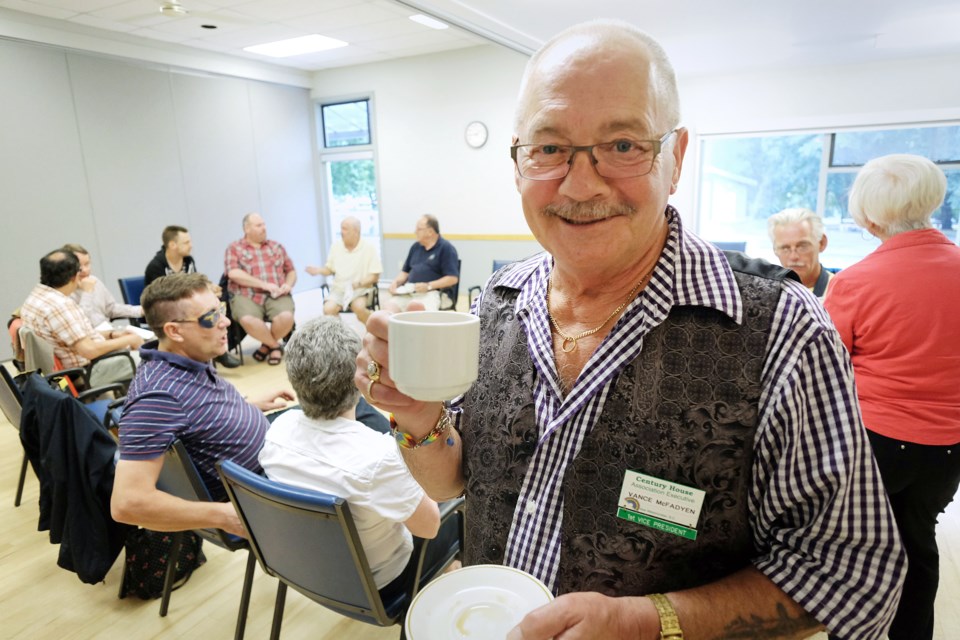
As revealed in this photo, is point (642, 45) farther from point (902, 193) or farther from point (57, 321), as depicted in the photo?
point (57, 321)

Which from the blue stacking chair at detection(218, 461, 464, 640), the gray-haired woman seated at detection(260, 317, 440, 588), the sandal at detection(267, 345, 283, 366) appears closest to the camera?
the blue stacking chair at detection(218, 461, 464, 640)

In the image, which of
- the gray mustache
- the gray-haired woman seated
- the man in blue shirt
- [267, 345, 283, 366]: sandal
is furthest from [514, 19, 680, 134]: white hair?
[267, 345, 283, 366]: sandal

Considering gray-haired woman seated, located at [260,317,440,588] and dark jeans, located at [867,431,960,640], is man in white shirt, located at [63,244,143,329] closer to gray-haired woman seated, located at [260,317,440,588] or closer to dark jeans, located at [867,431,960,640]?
gray-haired woman seated, located at [260,317,440,588]

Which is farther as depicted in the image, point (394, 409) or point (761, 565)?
point (394, 409)

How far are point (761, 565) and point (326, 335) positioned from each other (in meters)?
1.36

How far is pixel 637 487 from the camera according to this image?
807 millimetres

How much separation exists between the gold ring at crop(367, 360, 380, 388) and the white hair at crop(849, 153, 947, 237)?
187 cm

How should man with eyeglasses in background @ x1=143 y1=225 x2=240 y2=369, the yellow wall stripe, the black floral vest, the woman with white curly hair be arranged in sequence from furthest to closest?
the yellow wall stripe < man with eyeglasses in background @ x1=143 y1=225 x2=240 y2=369 < the woman with white curly hair < the black floral vest

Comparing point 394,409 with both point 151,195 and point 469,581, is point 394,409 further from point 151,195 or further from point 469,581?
point 151,195

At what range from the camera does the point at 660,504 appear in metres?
0.80

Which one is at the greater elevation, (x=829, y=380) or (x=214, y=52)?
(x=214, y=52)

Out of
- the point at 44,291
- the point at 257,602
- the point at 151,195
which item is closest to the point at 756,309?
the point at 257,602

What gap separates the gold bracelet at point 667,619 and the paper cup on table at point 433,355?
40 centimetres

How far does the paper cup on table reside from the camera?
0.69 meters
